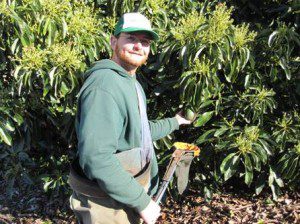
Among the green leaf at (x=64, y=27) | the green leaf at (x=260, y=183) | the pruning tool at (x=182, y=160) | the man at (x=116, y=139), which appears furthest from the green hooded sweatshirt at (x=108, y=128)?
the green leaf at (x=260, y=183)

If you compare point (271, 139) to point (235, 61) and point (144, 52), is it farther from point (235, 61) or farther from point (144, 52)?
point (144, 52)

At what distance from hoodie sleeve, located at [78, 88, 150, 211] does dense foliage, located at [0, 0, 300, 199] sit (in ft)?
3.53

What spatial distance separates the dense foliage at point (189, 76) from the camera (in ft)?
9.05

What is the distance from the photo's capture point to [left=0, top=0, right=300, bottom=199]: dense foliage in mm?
2758

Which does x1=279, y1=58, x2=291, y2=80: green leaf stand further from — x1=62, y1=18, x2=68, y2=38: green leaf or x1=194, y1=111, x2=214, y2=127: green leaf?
x1=62, y1=18, x2=68, y2=38: green leaf

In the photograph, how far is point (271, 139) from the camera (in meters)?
3.06

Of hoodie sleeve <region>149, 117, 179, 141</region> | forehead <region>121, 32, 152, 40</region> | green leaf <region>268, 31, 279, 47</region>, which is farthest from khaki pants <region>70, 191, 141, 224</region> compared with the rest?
green leaf <region>268, 31, 279, 47</region>

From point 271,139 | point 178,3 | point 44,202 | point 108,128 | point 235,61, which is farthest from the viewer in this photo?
point 44,202

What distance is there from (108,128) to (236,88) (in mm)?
1700

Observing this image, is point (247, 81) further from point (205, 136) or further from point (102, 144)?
point (102, 144)

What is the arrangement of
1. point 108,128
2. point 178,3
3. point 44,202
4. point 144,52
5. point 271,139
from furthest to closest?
point 44,202 < point 178,3 < point 271,139 < point 144,52 < point 108,128

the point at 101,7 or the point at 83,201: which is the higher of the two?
the point at 101,7

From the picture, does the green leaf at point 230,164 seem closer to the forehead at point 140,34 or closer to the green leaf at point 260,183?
the green leaf at point 260,183

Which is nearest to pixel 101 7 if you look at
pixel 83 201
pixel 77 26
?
pixel 77 26
